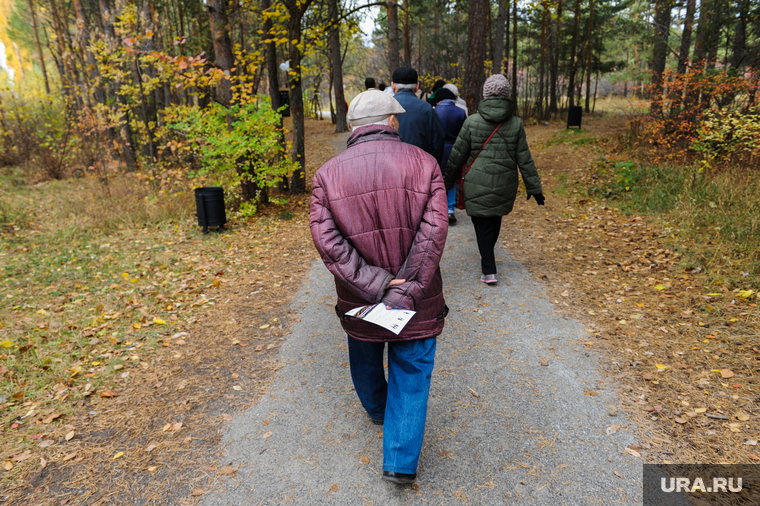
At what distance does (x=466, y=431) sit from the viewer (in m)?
3.16

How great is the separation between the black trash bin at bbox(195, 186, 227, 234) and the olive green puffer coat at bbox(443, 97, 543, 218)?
4641 millimetres

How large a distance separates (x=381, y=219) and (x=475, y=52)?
9.52m

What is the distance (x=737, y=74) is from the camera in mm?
8766

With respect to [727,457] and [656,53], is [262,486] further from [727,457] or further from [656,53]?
[656,53]

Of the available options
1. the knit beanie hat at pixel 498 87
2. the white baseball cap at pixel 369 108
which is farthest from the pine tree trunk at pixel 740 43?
the white baseball cap at pixel 369 108

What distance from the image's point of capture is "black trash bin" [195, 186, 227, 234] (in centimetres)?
793

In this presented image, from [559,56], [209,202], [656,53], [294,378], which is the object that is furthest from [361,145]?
[559,56]

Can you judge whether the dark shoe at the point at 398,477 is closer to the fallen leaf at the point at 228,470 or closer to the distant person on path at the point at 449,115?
the fallen leaf at the point at 228,470

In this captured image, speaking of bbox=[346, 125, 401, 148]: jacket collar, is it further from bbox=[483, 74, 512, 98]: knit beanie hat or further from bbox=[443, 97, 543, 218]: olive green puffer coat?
bbox=[483, 74, 512, 98]: knit beanie hat

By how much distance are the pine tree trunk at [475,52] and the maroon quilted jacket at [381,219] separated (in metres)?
8.90

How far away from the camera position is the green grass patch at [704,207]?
5377mm

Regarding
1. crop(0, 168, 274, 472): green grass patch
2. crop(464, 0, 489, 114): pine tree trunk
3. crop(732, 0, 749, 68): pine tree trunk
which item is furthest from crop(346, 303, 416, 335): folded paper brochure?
crop(732, 0, 749, 68): pine tree trunk

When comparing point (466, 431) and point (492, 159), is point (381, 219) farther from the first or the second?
point (492, 159)

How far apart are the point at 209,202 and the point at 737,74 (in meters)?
10.4
